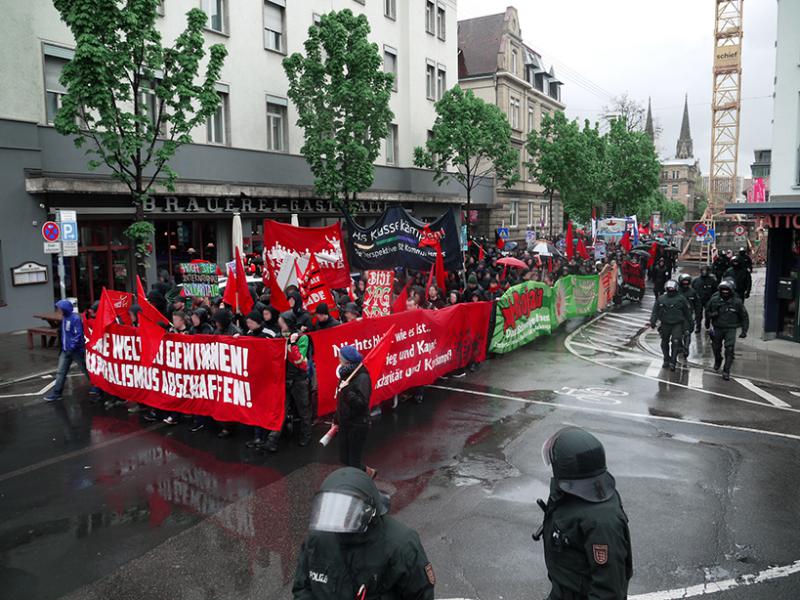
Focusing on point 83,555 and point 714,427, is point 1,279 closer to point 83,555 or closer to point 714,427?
point 83,555

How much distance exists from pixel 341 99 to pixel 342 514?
885 inches

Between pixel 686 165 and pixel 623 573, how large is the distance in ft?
572

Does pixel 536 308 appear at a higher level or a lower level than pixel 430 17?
lower

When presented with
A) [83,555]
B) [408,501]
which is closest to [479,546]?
[408,501]

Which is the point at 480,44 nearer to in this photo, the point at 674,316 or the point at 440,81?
the point at 440,81

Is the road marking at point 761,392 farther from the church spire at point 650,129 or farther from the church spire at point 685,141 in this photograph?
the church spire at point 685,141

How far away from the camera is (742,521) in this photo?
665 centimetres

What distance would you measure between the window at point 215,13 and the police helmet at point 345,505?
2384 centimetres

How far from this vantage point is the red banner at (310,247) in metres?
12.0

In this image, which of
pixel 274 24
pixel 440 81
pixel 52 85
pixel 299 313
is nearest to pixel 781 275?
pixel 299 313

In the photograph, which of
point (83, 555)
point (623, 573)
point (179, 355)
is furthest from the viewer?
point (179, 355)

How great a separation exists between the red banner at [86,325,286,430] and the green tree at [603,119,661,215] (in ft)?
155

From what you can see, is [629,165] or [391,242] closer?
[391,242]

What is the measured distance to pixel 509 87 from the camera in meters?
48.2
